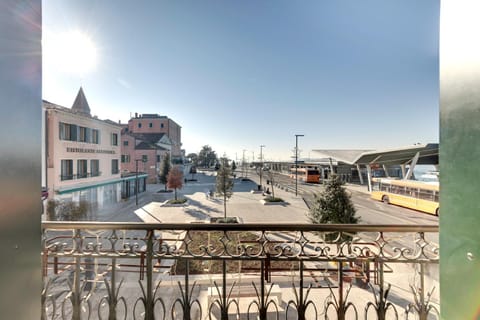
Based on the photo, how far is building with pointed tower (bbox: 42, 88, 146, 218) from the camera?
9.92 metres

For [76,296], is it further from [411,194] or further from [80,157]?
[411,194]

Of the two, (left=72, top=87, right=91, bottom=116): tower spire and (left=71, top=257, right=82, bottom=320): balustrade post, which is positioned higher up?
(left=72, top=87, right=91, bottom=116): tower spire

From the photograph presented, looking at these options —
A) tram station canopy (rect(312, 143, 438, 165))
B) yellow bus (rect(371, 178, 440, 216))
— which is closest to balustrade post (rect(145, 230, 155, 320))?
yellow bus (rect(371, 178, 440, 216))

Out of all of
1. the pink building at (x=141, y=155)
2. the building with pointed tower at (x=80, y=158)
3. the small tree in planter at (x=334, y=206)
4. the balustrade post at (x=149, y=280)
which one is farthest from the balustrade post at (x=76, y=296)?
the pink building at (x=141, y=155)

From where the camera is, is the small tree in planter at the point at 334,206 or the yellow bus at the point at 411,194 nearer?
the small tree in planter at the point at 334,206

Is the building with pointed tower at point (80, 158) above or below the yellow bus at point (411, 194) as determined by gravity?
above

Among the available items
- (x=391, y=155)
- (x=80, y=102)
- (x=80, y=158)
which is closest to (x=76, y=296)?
(x=80, y=158)

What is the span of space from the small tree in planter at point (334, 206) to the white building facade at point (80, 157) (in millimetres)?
10843

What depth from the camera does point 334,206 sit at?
5617 millimetres

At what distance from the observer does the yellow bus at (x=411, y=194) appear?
10.9m

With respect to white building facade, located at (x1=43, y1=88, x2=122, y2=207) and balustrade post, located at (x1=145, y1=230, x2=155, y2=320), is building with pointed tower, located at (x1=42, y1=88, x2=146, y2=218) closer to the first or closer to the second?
white building facade, located at (x1=43, y1=88, x2=122, y2=207)

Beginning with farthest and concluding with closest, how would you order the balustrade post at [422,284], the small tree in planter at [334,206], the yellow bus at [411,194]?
the yellow bus at [411,194]
the small tree in planter at [334,206]
the balustrade post at [422,284]

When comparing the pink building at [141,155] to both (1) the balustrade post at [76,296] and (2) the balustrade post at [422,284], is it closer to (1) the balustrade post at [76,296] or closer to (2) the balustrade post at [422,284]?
(1) the balustrade post at [76,296]

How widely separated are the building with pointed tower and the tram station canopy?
1954 centimetres
